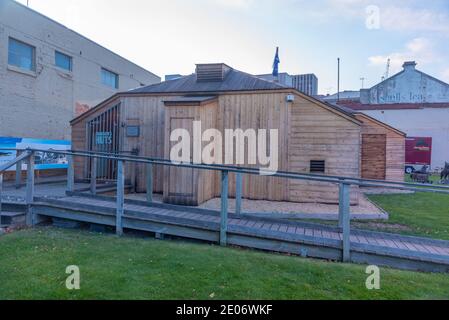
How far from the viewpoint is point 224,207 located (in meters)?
5.29

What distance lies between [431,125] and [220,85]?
2473 cm

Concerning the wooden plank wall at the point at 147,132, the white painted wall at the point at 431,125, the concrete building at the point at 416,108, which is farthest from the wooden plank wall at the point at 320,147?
the white painted wall at the point at 431,125

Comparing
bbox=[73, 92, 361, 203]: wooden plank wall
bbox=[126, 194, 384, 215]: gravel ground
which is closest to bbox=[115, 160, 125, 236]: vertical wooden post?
bbox=[126, 194, 384, 215]: gravel ground

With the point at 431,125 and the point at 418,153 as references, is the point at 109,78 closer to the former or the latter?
the point at 418,153

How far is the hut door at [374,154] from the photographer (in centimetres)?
1381

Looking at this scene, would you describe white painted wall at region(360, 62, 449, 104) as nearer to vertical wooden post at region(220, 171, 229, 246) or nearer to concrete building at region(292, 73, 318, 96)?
concrete building at region(292, 73, 318, 96)

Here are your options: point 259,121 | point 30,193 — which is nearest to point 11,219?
point 30,193

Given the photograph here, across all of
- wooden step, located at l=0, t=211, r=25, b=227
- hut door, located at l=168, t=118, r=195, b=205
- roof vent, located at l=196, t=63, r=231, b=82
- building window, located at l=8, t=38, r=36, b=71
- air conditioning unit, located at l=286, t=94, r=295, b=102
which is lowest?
wooden step, located at l=0, t=211, r=25, b=227

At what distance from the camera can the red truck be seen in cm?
2456

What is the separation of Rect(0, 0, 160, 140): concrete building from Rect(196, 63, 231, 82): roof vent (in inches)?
253

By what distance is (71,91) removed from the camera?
1450 cm

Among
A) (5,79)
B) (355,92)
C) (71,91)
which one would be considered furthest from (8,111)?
(355,92)

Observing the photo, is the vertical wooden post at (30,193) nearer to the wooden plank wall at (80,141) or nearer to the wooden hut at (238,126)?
the wooden hut at (238,126)

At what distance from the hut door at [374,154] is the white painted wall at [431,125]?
56.6ft
